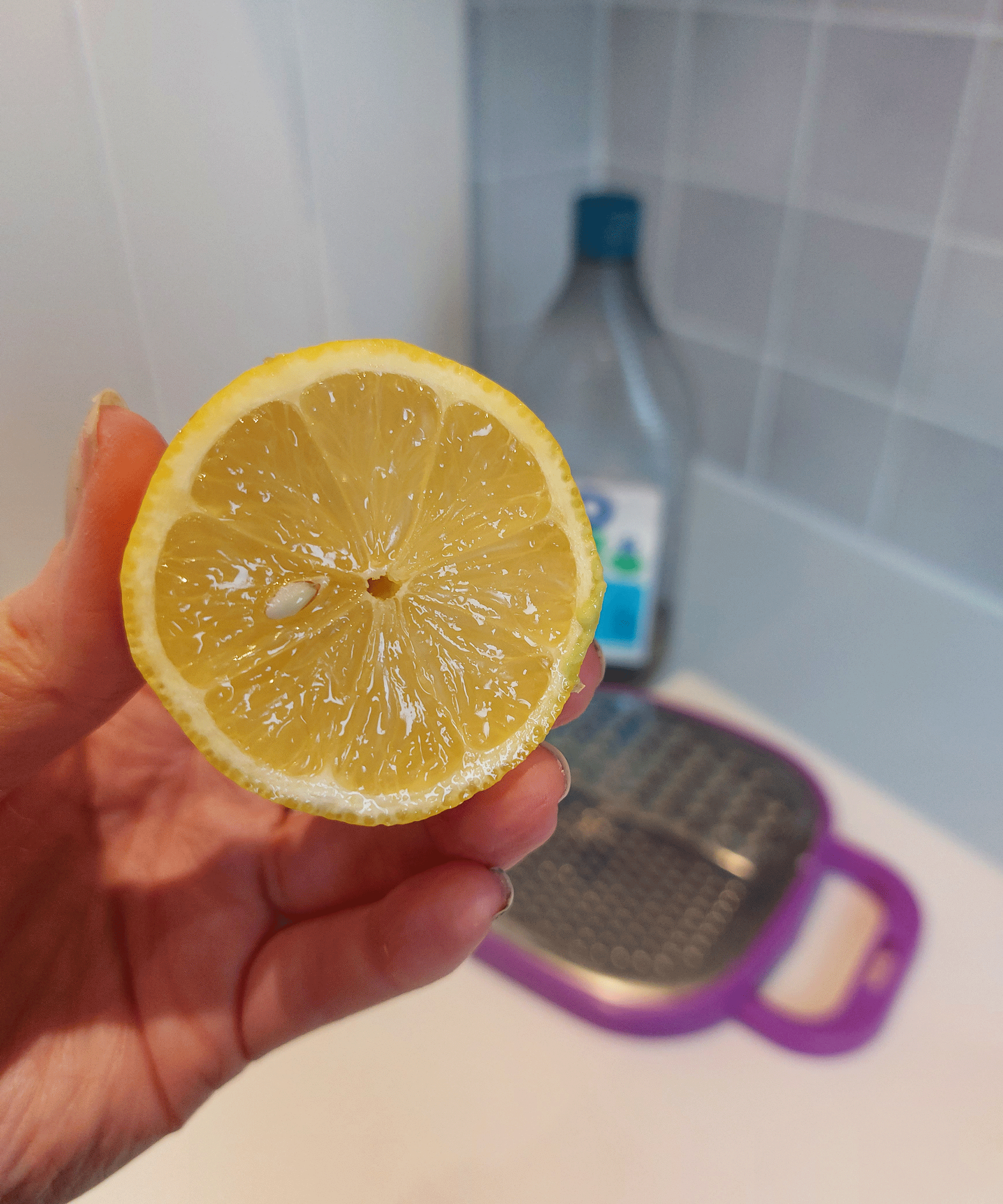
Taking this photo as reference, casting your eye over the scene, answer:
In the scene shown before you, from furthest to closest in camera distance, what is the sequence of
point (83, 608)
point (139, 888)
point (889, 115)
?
point (889, 115) < point (139, 888) < point (83, 608)

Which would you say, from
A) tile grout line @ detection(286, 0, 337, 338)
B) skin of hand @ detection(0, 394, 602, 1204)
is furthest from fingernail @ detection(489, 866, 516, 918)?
tile grout line @ detection(286, 0, 337, 338)

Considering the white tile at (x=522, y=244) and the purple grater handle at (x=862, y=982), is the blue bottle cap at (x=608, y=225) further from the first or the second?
the purple grater handle at (x=862, y=982)

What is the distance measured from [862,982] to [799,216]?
0.51 m

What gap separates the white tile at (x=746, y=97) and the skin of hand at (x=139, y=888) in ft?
1.42

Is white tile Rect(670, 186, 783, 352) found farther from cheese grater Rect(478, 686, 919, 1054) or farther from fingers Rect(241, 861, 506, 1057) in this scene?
fingers Rect(241, 861, 506, 1057)

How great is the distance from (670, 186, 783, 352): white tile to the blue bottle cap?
87 mm

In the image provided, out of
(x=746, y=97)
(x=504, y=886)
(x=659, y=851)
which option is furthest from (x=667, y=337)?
(x=504, y=886)

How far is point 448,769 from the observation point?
40 centimetres

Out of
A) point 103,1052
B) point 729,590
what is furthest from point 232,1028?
point 729,590

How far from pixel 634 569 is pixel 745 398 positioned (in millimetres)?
160

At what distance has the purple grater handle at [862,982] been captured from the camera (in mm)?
587

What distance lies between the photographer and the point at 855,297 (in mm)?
663

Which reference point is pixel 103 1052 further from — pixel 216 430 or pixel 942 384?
pixel 942 384

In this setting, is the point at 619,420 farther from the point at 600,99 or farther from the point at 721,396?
the point at 600,99
